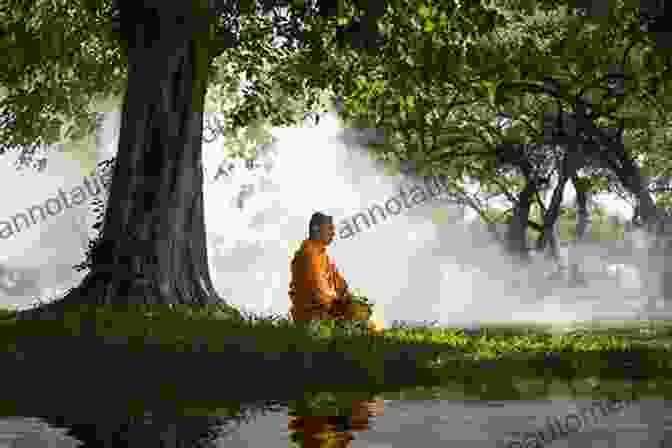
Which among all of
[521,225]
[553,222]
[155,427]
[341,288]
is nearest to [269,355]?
[341,288]

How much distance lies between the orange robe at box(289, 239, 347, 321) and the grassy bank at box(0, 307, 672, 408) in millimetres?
268

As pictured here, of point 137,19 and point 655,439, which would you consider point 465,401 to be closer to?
point 655,439

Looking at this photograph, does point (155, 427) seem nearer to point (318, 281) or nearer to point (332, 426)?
point (332, 426)

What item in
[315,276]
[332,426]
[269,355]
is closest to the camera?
[332,426]

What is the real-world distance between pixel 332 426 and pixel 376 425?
28cm

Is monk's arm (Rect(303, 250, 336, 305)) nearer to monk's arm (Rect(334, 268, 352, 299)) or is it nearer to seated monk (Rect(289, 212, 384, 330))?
seated monk (Rect(289, 212, 384, 330))

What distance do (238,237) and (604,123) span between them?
55.4ft

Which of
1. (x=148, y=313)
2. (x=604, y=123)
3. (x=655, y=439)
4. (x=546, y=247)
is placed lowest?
(x=655, y=439)

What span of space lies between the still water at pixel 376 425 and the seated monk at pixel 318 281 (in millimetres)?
4780

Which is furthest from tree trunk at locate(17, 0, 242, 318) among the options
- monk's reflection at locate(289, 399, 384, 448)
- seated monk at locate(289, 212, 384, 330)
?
monk's reflection at locate(289, 399, 384, 448)

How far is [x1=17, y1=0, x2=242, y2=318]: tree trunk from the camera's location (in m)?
15.8

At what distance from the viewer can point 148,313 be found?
48.1 feet

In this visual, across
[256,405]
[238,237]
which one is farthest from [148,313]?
[238,237]

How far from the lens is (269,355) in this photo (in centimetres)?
1190
